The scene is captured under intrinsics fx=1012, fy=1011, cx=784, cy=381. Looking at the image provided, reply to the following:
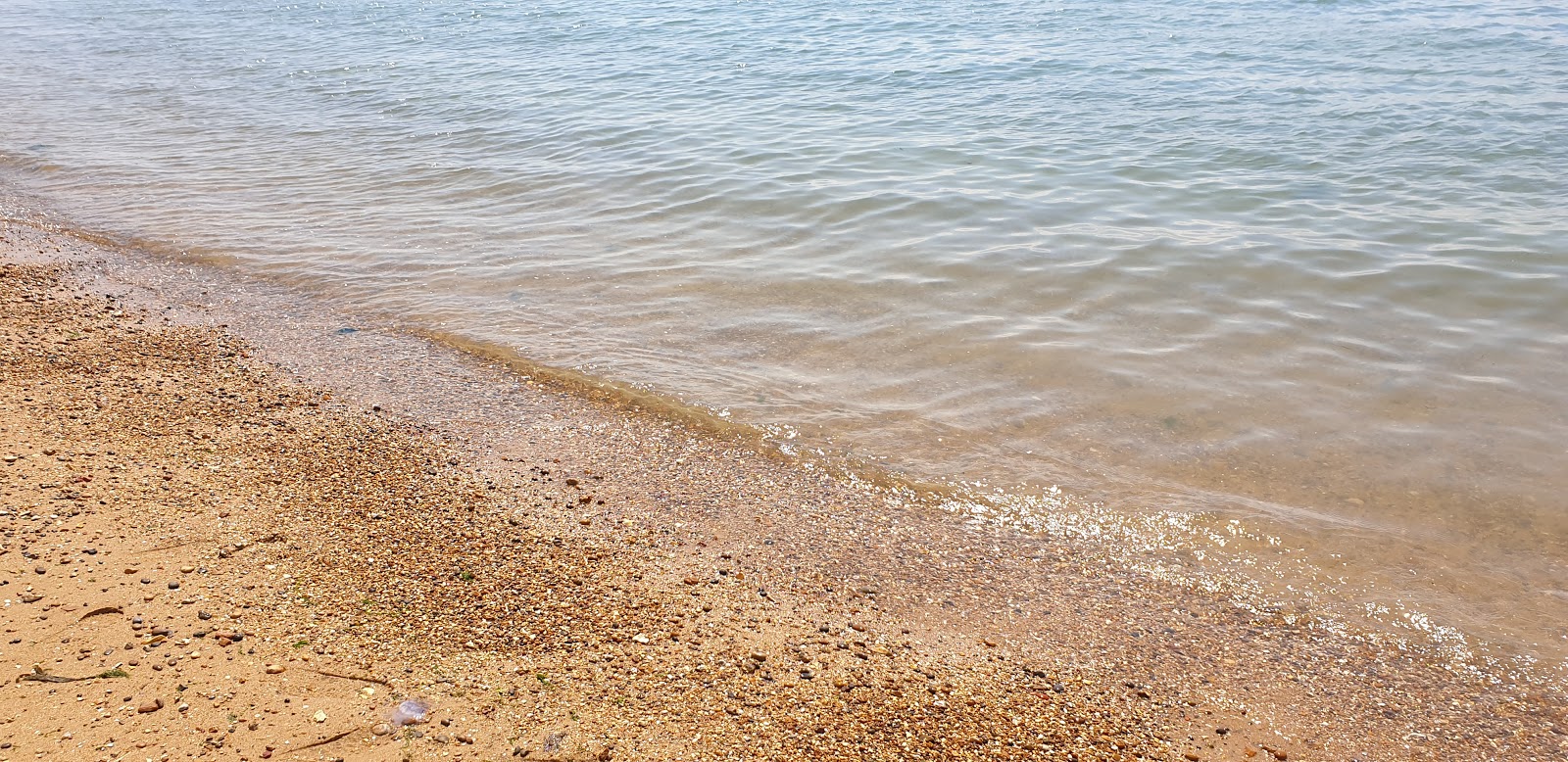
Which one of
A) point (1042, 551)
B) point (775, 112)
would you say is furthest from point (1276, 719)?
point (775, 112)

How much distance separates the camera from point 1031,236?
7.04 meters

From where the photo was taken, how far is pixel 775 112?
11.2m

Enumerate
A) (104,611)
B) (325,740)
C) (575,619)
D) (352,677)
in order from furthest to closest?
(575,619) → (104,611) → (352,677) → (325,740)

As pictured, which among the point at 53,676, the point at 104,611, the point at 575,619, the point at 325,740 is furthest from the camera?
the point at 575,619

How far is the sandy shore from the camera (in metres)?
2.65

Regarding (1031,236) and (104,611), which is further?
(1031,236)

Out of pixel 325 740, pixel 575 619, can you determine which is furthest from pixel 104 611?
pixel 575 619

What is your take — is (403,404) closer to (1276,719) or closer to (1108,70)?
(1276,719)

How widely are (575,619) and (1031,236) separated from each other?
4912 mm

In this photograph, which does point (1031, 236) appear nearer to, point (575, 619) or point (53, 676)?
point (575, 619)

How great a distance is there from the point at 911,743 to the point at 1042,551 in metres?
1.25

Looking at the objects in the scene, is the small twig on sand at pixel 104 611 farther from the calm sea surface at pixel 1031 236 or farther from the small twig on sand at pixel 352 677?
the calm sea surface at pixel 1031 236

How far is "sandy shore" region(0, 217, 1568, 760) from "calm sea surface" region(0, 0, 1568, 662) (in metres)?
0.51

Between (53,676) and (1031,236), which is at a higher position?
(53,676)
